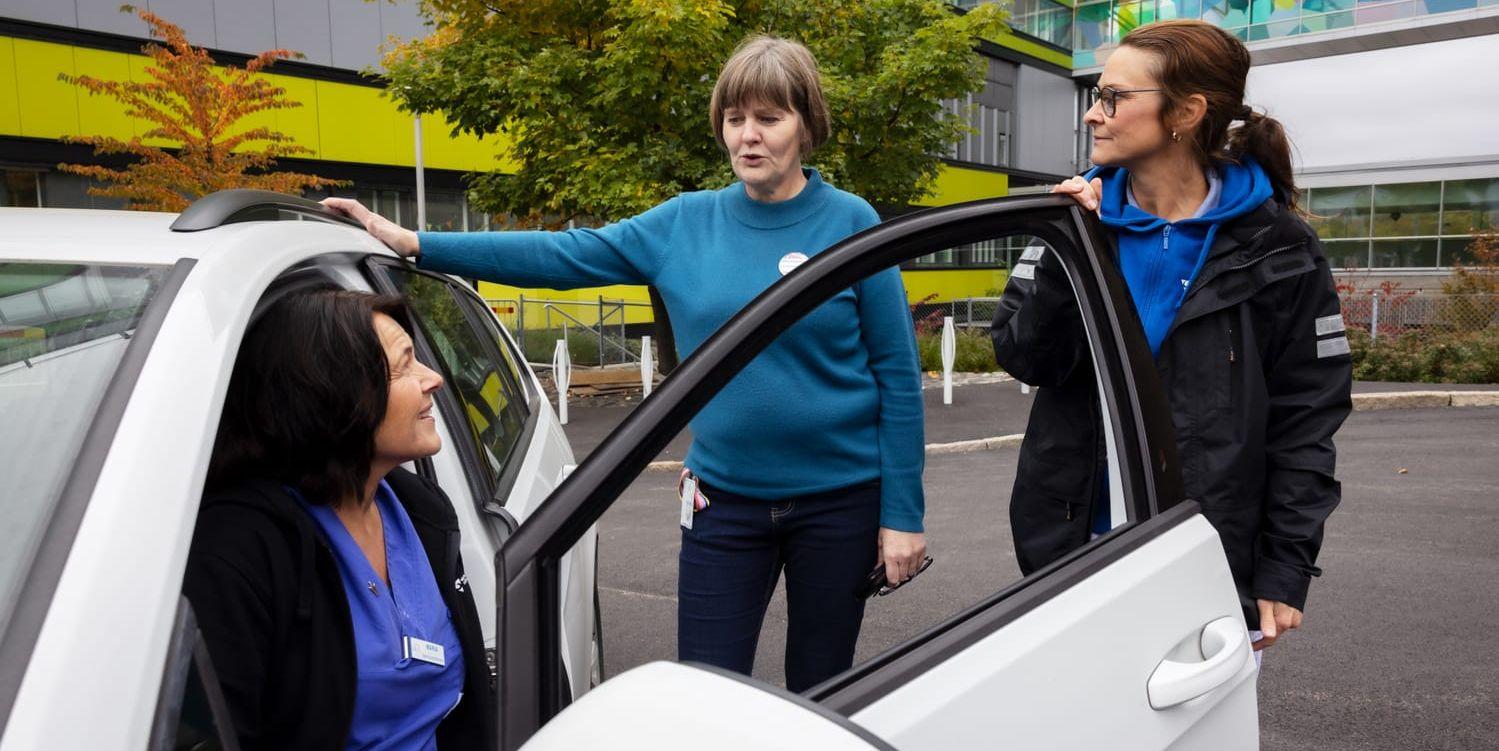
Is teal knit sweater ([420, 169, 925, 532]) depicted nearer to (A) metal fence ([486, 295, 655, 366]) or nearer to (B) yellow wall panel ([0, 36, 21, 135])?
(A) metal fence ([486, 295, 655, 366])

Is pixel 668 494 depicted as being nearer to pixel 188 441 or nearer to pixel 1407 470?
pixel 1407 470

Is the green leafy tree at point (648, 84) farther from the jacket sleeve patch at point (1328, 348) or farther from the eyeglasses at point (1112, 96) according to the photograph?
the jacket sleeve patch at point (1328, 348)

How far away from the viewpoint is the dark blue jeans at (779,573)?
230 cm

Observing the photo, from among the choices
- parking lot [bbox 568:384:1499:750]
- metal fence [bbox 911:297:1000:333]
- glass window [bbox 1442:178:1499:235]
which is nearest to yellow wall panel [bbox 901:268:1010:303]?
metal fence [bbox 911:297:1000:333]

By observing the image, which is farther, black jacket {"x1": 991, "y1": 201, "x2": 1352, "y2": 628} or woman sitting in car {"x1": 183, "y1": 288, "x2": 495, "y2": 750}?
black jacket {"x1": 991, "y1": 201, "x2": 1352, "y2": 628}

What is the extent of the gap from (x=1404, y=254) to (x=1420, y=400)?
19438 mm

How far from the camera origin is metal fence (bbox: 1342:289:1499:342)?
1658 centimetres

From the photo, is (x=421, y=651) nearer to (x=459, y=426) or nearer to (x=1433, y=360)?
(x=459, y=426)

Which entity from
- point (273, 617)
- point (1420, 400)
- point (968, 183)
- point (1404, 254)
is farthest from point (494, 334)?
point (1404, 254)

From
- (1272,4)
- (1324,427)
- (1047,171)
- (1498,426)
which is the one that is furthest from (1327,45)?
(1324,427)

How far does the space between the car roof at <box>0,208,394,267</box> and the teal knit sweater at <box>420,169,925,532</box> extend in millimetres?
608

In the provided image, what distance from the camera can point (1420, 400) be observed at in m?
12.1

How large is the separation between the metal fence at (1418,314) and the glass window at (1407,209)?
9264mm

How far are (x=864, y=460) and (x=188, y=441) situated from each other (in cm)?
144
